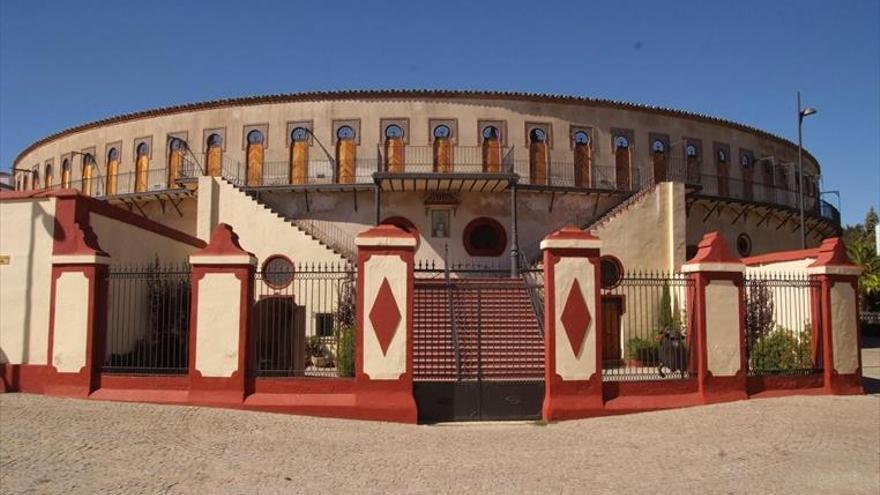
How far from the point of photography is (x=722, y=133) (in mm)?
33656

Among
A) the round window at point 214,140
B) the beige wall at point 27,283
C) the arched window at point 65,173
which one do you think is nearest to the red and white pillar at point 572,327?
the beige wall at point 27,283

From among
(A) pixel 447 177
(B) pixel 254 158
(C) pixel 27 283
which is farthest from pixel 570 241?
(B) pixel 254 158

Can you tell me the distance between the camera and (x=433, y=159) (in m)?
29.3

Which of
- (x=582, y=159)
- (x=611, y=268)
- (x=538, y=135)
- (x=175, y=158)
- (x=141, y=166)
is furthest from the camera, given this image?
(x=141, y=166)

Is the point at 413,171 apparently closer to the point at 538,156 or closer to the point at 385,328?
the point at 538,156

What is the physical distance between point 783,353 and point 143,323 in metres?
13.8

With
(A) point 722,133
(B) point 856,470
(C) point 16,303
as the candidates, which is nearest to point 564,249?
(B) point 856,470

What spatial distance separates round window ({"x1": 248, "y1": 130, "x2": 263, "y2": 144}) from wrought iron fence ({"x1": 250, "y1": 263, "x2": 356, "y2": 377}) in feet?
23.5

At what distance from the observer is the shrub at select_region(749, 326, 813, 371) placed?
48.5 ft

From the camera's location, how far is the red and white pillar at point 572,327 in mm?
12281

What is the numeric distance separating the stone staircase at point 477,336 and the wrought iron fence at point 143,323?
5.22 m

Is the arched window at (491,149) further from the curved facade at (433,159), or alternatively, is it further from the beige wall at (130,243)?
the beige wall at (130,243)

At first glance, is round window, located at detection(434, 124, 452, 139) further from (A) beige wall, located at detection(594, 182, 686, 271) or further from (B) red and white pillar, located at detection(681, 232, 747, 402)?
(B) red and white pillar, located at detection(681, 232, 747, 402)

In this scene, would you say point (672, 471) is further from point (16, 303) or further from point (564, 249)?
point (16, 303)
